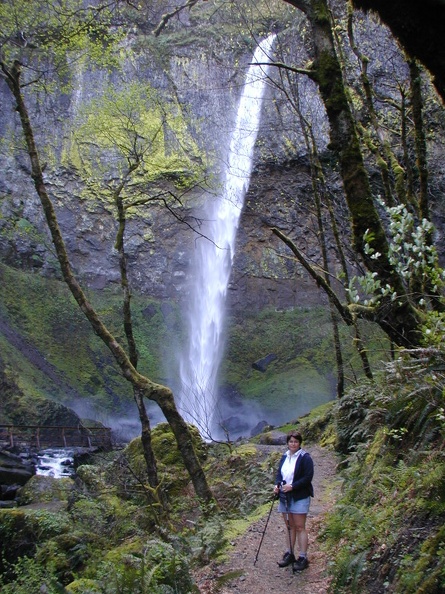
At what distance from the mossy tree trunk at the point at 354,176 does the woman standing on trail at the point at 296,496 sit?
1597 mm

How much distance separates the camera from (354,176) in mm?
5312

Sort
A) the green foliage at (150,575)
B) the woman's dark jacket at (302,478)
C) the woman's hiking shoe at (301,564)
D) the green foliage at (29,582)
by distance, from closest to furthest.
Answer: the green foliage at (150,575)
the woman's hiking shoe at (301,564)
the woman's dark jacket at (302,478)
the green foliage at (29,582)

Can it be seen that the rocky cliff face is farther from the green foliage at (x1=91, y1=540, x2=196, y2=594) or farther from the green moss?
the green foliage at (x1=91, y1=540, x2=196, y2=594)

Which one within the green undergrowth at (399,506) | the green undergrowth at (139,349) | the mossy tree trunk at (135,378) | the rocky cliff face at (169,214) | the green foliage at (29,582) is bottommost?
the green foliage at (29,582)

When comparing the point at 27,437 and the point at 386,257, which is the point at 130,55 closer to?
the point at 27,437

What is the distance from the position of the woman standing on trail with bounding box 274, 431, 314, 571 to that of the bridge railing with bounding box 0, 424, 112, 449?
16152mm

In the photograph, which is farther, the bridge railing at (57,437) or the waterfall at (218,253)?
the waterfall at (218,253)

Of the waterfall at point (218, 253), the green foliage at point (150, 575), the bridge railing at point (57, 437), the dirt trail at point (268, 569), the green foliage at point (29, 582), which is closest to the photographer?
the green foliage at point (150, 575)

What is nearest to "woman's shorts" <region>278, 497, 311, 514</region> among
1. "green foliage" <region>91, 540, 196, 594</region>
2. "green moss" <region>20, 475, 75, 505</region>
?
"green foliage" <region>91, 540, 196, 594</region>

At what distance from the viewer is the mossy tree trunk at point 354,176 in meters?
5.13

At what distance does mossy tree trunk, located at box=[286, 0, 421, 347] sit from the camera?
5129mm

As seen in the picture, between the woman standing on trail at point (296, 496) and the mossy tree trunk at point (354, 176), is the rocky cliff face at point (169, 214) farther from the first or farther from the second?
the woman standing on trail at point (296, 496)

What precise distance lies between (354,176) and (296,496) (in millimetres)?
3287

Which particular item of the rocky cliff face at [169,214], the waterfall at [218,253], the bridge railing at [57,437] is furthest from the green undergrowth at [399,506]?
the rocky cliff face at [169,214]
